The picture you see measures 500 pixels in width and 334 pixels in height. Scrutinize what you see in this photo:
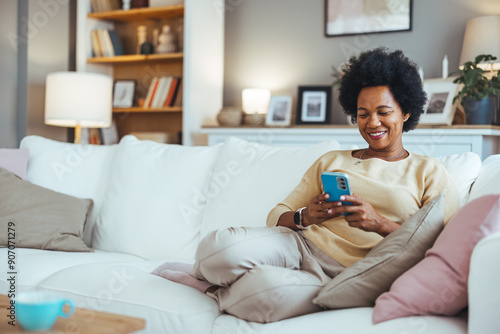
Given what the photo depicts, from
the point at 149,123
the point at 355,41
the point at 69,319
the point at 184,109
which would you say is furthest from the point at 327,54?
the point at 69,319

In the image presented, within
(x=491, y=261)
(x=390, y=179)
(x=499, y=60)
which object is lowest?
(x=491, y=261)

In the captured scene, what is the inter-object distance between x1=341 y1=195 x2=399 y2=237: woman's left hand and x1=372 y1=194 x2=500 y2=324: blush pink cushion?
0.27m

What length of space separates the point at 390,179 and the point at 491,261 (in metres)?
0.57

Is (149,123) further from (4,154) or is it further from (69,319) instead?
(69,319)

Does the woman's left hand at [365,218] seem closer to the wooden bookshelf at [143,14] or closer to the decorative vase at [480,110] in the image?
the decorative vase at [480,110]

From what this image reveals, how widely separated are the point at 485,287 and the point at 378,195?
0.54 meters

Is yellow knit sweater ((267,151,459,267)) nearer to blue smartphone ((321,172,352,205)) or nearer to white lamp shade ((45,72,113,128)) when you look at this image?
blue smartphone ((321,172,352,205))

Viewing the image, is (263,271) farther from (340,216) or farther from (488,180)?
(488,180)

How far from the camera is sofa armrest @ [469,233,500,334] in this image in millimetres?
1121

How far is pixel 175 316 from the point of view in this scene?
1.44 m

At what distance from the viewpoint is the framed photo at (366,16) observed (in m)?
3.66

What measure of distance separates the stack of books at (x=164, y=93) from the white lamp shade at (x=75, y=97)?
0.53m

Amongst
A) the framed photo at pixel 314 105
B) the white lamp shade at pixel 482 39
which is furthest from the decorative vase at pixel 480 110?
the framed photo at pixel 314 105

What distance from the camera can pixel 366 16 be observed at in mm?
3754
